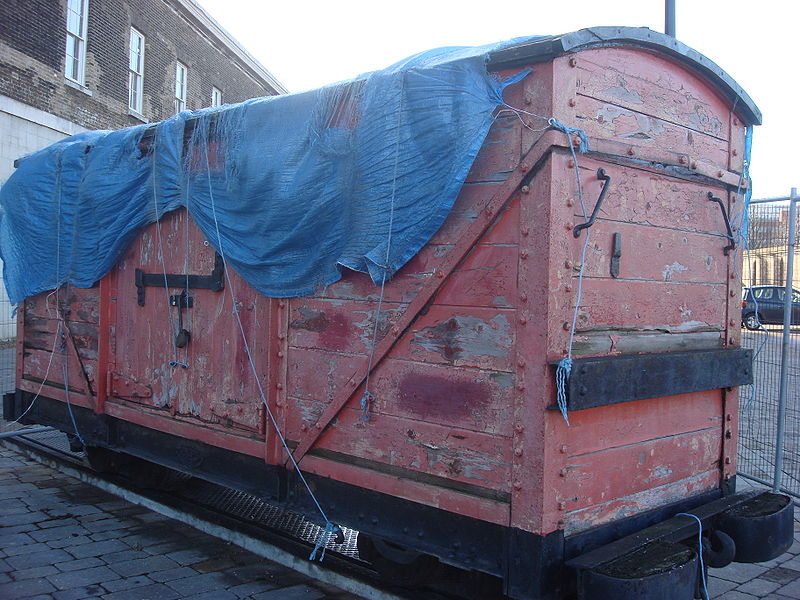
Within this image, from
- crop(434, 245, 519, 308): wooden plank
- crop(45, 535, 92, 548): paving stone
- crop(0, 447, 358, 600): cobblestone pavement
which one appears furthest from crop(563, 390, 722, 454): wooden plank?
crop(45, 535, 92, 548): paving stone

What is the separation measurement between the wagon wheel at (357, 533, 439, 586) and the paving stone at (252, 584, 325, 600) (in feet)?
1.37

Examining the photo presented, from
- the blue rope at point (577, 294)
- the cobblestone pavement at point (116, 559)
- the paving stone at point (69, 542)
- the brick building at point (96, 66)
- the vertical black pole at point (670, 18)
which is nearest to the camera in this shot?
the blue rope at point (577, 294)

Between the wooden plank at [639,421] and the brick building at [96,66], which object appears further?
the brick building at [96,66]

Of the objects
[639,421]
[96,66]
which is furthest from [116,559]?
[96,66]

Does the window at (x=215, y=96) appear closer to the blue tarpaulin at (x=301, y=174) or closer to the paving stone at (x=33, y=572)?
the blue tarpaulin at (x=301, y=174)

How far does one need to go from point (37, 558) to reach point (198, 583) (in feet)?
3.88

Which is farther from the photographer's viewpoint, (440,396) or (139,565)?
(139,565)

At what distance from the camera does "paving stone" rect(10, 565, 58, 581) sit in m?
4.16

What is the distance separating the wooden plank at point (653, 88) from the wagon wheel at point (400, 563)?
2.56 meters

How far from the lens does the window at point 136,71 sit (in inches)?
726

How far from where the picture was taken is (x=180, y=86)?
838 inches

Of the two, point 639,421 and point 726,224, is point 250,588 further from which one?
point 726,224

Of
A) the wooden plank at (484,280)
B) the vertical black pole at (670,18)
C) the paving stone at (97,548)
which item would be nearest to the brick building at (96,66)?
the paving stone at (97,548)

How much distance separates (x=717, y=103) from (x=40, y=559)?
16.8 feet
